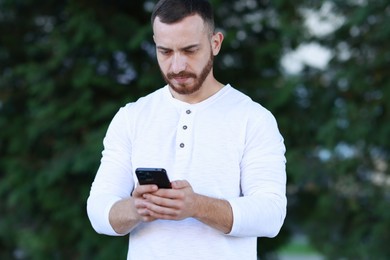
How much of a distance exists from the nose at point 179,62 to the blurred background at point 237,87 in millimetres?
3032

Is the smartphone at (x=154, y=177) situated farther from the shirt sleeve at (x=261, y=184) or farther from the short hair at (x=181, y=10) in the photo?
the short hair at (x=181, y=10)

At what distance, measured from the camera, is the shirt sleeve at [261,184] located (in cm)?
205

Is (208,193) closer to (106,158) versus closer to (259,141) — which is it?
(259,141)

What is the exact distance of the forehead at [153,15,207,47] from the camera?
2.12 meters

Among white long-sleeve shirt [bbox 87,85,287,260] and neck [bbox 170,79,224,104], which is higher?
neck [bbox 170,79,224,104]

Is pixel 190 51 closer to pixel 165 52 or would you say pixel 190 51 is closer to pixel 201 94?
pixel 165 52

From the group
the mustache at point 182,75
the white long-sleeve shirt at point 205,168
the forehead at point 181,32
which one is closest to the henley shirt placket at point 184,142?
the white long-sleeve shirt at point 205,168

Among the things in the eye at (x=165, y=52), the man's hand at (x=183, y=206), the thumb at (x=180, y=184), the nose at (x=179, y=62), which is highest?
the eye at (x=165, y=52)

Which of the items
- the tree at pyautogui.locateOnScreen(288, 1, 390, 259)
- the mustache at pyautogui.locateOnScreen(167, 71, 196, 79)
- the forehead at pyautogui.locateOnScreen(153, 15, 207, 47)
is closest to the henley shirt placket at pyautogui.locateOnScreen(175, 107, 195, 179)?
the mustache at pyautogui.locateOnScreen(167, 71, 196, 79)

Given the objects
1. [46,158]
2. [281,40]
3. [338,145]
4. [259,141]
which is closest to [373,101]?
[338,145]

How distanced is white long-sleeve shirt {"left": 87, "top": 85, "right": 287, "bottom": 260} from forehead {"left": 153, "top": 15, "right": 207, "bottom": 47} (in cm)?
22

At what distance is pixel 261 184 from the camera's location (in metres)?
2.12

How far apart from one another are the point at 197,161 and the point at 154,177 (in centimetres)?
24

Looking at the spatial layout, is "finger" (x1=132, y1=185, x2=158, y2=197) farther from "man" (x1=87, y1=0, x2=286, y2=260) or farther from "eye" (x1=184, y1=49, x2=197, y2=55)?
"eye" (x1=184, y1=49, x2=197, y2=55)
